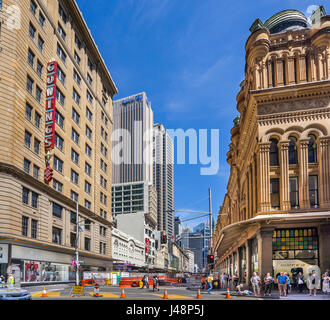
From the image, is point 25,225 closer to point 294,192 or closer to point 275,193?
point 275,193

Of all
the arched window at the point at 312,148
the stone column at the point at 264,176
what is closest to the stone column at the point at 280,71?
the arched window at the point at 312,148

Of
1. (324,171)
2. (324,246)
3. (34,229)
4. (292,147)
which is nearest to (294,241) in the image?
(324,246)

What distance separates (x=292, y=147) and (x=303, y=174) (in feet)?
8.86

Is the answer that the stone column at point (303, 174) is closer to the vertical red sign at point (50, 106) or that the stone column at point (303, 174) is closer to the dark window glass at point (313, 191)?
the dark window glass at point (313, 191)

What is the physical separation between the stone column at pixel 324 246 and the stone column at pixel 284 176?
3.17 metres

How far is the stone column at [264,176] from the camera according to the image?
1260 inches

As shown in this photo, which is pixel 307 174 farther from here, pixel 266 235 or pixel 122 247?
pixel 122 247

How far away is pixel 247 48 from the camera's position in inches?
1484

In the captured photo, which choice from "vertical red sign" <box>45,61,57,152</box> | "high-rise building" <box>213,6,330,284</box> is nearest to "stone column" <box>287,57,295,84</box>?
"high-rise building" <box>213,6,330,284</box>

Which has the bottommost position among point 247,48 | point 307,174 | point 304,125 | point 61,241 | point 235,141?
point 61,241

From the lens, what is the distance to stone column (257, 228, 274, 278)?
102 ft

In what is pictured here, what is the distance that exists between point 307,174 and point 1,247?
29.5 m

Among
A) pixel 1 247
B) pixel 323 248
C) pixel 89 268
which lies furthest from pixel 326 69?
pixel 89 268

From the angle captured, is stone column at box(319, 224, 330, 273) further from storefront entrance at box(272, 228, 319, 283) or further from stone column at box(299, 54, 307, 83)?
stone column at box(299, 54, 307, 83)
